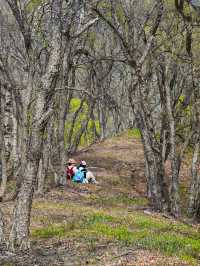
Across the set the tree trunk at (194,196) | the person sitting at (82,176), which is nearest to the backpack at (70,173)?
Result: the person sitting at (82,176)

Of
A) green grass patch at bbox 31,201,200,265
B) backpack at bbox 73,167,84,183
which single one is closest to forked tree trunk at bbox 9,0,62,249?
green grass patch at bbox 31,201,200,265

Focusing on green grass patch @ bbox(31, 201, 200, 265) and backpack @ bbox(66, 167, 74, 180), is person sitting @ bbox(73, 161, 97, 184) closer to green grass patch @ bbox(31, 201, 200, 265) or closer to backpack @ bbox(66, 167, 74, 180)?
backpack @ bbox(66, 167, 74, 180)

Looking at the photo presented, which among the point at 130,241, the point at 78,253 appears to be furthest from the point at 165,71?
the point at 78,253

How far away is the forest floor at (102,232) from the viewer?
11891mm

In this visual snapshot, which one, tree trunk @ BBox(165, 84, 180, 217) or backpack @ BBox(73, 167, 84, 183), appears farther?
backpack @ BBox(73, 167, 84, 183)

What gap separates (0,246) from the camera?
40.9ft

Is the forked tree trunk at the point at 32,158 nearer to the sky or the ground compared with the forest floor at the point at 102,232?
nearer to the sky

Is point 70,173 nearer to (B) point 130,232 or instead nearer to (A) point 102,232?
(B) point 130,232

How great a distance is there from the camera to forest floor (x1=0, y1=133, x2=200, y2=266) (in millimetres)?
11891

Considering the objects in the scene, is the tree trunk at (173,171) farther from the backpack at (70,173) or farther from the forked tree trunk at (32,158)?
the forked tree trunk at (32,158)

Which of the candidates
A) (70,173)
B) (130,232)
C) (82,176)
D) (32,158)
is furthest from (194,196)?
(32,158)

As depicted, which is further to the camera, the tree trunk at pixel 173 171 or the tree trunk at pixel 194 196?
the tree trunk at pixel 194 196

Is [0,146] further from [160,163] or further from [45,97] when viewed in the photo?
[45,97]

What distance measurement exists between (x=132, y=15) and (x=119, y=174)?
14.2 m
